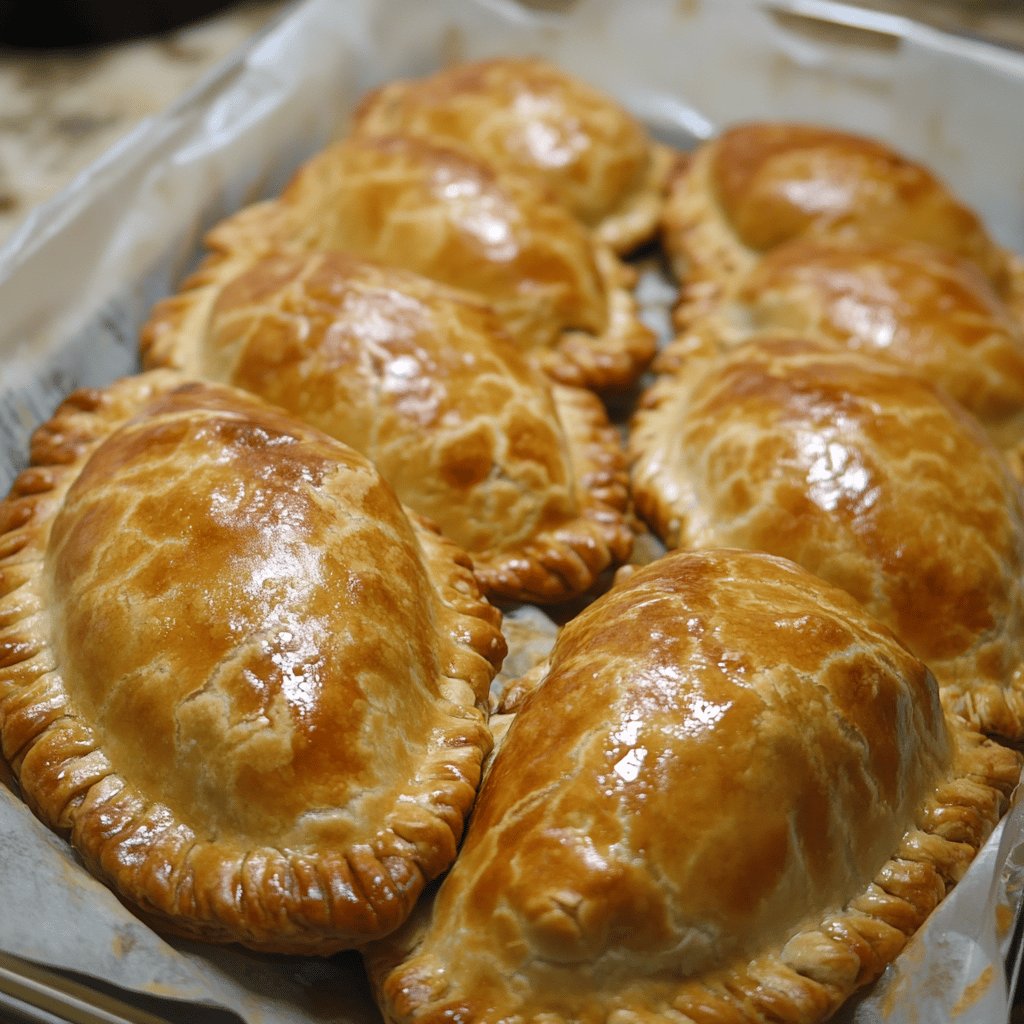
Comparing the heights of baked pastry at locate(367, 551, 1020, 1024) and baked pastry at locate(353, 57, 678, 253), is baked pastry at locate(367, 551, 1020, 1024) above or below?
below

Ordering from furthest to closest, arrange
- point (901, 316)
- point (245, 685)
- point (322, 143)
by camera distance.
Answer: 1. point (322, 143)
2. point (901, 316)
3. point (245, 685)

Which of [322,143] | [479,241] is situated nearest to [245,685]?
[479,241]

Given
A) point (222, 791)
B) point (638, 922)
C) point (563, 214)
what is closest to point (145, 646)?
point (222, 791)

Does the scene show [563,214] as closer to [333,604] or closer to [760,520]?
[760,520]

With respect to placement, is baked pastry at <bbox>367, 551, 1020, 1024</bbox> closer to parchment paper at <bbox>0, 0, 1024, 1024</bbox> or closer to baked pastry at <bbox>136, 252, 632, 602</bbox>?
parchment paper at <bbox>0, 0, 1024, 1024</bbox>

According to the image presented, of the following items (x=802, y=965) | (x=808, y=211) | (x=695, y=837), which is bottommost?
(x=802, y=965)

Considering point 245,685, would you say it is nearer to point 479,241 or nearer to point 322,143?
point 479,241

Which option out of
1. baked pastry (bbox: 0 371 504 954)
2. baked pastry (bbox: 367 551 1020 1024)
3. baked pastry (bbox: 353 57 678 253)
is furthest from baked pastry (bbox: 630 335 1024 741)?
baked pastry (bbox: 353 57 678 253)
